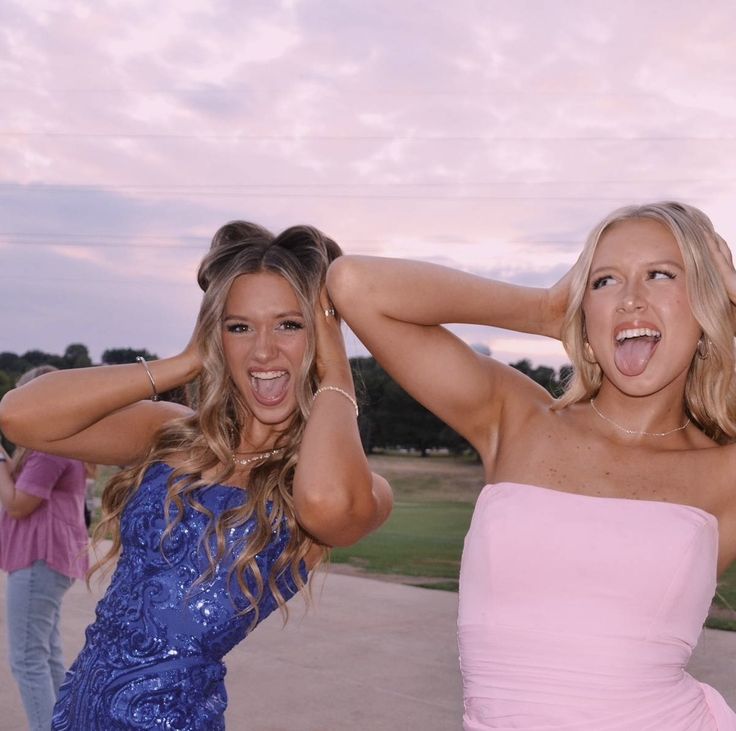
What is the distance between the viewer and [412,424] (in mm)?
39688

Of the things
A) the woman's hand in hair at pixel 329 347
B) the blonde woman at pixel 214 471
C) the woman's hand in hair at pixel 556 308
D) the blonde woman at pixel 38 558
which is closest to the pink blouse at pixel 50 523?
the blonde woman at pixel 38 558

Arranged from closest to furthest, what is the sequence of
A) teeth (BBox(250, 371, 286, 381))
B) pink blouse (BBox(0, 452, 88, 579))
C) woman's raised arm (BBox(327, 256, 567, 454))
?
woman's raised arm (BBox(327, 256, 567, 454))
teeth (BBox(250, 371, 286, 381))
pink blouse (BBox(0, 452, 88, 579))

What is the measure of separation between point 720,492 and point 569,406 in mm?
425

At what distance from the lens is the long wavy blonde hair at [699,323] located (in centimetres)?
238

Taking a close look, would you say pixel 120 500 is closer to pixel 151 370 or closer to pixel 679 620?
pixel 151 370

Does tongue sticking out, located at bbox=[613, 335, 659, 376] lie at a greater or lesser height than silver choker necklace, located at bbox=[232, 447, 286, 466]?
greater

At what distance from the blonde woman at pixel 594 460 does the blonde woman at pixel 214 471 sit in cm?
35

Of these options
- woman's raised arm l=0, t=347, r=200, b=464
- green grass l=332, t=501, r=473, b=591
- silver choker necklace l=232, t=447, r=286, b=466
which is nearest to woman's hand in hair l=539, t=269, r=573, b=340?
silver choker necklace l=232, t=447, r=286, b=466

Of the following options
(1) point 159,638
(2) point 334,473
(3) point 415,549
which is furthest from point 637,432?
(3) point 415,549

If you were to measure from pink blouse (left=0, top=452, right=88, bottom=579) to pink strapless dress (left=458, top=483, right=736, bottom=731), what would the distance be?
3.34m

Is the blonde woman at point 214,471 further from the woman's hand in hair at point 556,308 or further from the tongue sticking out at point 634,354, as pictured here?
the tongue sticking out at point 634,354

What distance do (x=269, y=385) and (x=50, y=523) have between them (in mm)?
2921

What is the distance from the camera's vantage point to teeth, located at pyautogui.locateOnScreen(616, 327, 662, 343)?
236 cm

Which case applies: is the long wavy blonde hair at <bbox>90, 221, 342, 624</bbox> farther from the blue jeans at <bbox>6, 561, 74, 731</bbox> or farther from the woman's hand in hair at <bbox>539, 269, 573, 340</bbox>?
the blue jeans at <bbox>6, 561, 74, 731</bbox>
